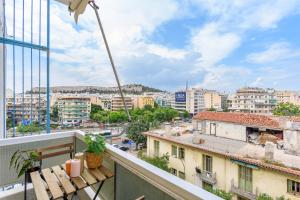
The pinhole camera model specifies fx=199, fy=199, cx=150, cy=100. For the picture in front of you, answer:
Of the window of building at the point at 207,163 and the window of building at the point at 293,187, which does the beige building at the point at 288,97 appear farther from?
the window of building at the point at 207,163

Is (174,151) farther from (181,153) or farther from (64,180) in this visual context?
(64,180)

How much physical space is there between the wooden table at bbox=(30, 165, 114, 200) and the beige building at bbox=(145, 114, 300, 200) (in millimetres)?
5275

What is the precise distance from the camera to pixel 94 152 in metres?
1.33

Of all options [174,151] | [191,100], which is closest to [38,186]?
[174,151]

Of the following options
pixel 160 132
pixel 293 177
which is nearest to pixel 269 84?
pixel 293 177

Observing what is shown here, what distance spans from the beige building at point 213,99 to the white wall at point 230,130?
3.18ft

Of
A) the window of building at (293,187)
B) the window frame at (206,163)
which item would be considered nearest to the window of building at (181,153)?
the window frame at (206,163)

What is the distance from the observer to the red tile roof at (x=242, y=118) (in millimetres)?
7395

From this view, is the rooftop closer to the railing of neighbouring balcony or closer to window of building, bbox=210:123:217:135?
window of building, bbox=210:123:217:135

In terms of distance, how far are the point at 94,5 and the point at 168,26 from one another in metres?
5.84

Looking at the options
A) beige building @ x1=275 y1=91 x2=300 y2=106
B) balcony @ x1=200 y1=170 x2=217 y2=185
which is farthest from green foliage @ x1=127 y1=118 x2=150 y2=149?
beige building @ x1=275 y1=91 x2=300 y2=106

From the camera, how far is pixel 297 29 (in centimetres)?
496

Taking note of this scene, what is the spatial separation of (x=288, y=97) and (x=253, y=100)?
4.19 feet

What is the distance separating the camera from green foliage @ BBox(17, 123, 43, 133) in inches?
91.5
